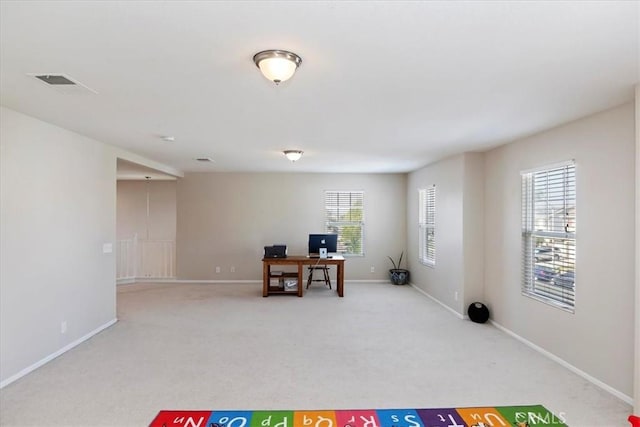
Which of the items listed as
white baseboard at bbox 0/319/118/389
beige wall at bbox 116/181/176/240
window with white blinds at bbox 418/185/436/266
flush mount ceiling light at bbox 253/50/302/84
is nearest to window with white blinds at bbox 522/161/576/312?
window with white blinds at bbox 418/185/436/266

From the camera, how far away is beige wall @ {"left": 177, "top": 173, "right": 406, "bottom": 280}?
26.9ft

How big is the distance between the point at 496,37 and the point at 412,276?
6.61 metres

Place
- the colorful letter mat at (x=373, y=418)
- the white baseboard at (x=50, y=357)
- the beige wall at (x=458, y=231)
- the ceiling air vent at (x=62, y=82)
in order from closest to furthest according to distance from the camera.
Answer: the ceiling air vent at (x=62, y=82) → the colorful letter mat at (x=373, y=418) → the white baseboard at (x=50, y=357) → the beige wall at (x=458, y=231)

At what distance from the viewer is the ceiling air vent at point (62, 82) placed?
97.0 inches

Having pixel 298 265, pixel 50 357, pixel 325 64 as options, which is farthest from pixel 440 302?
pixel 50 357

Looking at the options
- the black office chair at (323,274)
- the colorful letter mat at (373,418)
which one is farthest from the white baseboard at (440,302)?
the colorful letter mat at (373,418)

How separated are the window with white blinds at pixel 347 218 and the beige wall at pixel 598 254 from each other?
14.1 feet

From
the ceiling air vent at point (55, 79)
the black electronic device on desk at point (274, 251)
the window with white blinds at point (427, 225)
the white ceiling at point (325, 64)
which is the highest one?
the ceiling air vent at point (55, 79)

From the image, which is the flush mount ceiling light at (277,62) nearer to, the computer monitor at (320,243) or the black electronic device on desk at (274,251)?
the black electronic device on desk at (274,251)

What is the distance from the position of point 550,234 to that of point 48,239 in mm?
5321

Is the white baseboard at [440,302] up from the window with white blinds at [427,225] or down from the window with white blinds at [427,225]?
down

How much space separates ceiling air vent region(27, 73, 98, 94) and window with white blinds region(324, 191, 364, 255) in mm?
5945

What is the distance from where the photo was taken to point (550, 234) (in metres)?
3.91

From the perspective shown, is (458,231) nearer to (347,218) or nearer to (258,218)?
(347,218)
